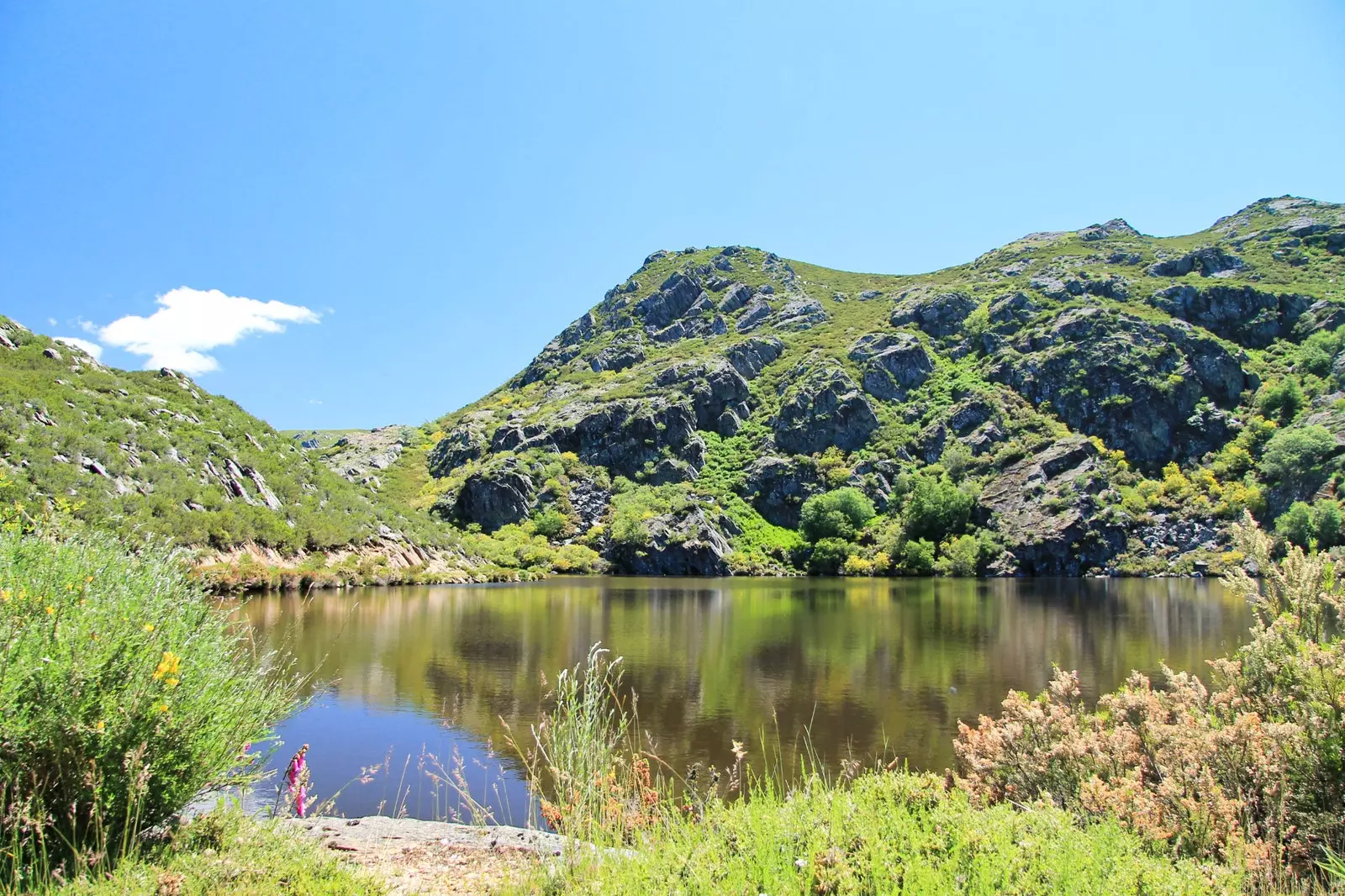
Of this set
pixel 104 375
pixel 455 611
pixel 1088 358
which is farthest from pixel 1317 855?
pixel 1088 358

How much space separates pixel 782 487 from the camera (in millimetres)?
A: 123250

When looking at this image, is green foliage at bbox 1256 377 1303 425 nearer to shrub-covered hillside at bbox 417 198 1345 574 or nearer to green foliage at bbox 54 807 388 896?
shrub-covered hillside at bbox 417 198 1345 574

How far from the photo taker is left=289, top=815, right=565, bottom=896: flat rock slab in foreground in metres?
6.58

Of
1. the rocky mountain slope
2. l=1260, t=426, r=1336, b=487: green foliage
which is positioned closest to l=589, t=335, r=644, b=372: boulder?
the rocky mountain slope

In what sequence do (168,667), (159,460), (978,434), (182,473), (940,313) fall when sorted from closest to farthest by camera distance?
(168,667)
(159,460)
(182,473)
(978,434)
(940,313)

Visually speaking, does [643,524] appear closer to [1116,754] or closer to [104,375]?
[104,375]

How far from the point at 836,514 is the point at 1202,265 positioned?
113 metres

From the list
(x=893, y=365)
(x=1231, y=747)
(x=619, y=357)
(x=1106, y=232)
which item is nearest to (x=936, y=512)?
(x=893, y=365)

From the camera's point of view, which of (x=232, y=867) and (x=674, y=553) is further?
(x=674, y=553)

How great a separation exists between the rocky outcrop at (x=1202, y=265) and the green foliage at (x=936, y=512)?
91002 millimetres

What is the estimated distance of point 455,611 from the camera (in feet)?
138

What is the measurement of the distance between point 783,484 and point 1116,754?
116409mm

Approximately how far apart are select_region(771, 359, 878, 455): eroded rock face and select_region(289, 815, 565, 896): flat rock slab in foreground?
12635cm

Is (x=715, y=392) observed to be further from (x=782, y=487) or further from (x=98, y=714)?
(x=98, y=714)
